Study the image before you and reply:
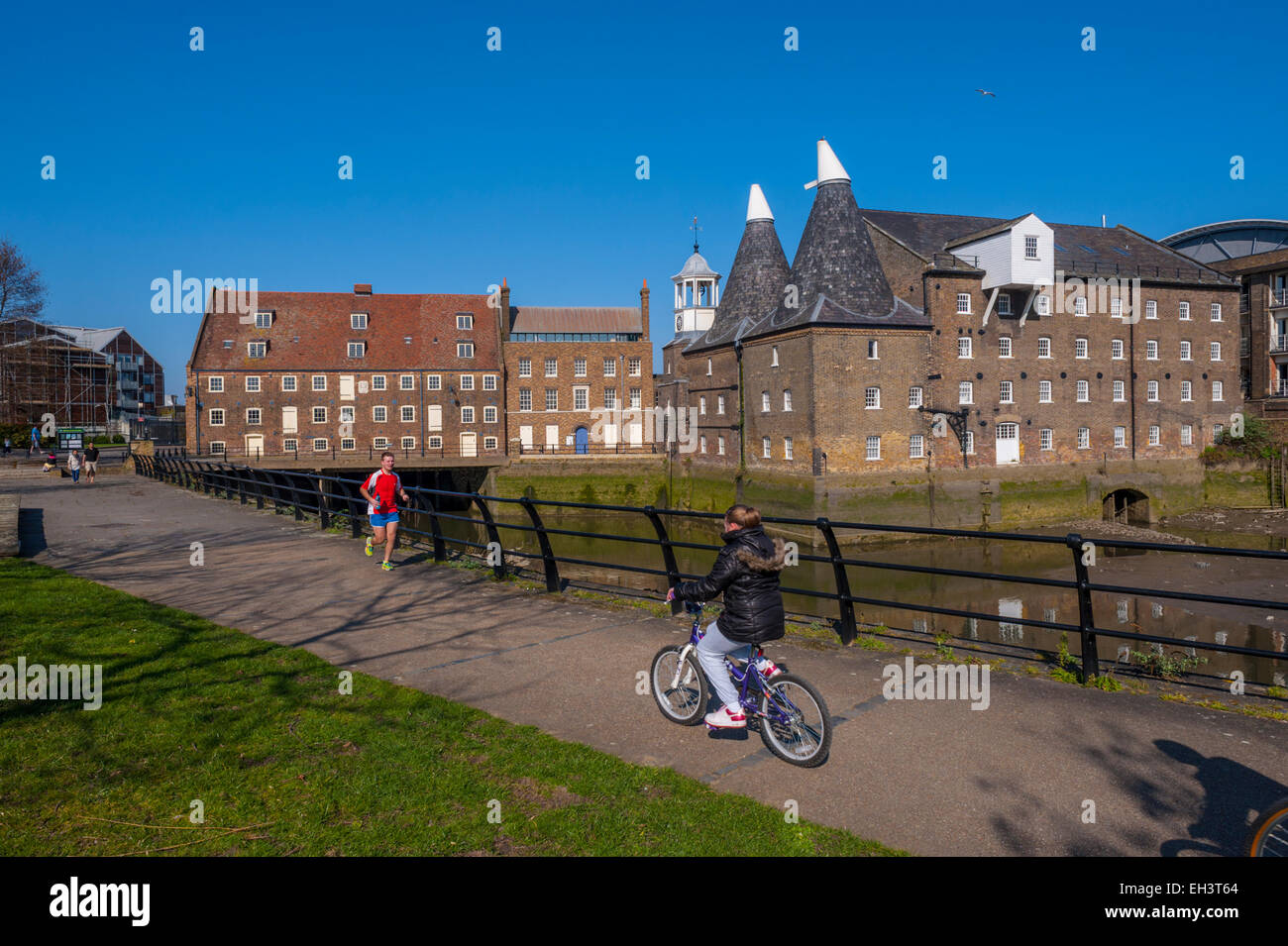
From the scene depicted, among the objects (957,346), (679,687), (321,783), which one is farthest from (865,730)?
(957,346)

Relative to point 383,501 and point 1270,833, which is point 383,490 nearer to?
point 383,501

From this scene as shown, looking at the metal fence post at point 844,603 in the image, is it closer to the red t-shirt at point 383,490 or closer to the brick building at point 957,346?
the red t-shirt at point 383,490

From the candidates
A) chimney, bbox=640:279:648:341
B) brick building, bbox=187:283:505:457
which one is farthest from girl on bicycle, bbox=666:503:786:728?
chimney, bbox=640:279:648:341

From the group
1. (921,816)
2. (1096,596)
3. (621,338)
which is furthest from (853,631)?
(621,338)

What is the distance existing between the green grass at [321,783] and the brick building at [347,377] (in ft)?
169

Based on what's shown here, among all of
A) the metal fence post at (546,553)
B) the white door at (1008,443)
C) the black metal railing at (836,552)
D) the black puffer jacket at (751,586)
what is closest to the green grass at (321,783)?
the black puffer jacket at (751,586)

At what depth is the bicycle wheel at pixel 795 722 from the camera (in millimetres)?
4695

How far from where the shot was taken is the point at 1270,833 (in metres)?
3.13

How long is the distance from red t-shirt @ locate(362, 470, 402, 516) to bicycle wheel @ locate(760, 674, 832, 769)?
861 cm

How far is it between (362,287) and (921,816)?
208 ft

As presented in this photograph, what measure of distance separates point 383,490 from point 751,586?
865 centimetres

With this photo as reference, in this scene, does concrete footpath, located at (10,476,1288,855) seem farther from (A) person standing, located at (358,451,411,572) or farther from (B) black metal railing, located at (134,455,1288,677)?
(A) person standing, located at (358,451,411,572)

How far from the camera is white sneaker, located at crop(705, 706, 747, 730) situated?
5.02 meters

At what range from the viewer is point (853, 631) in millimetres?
7578
